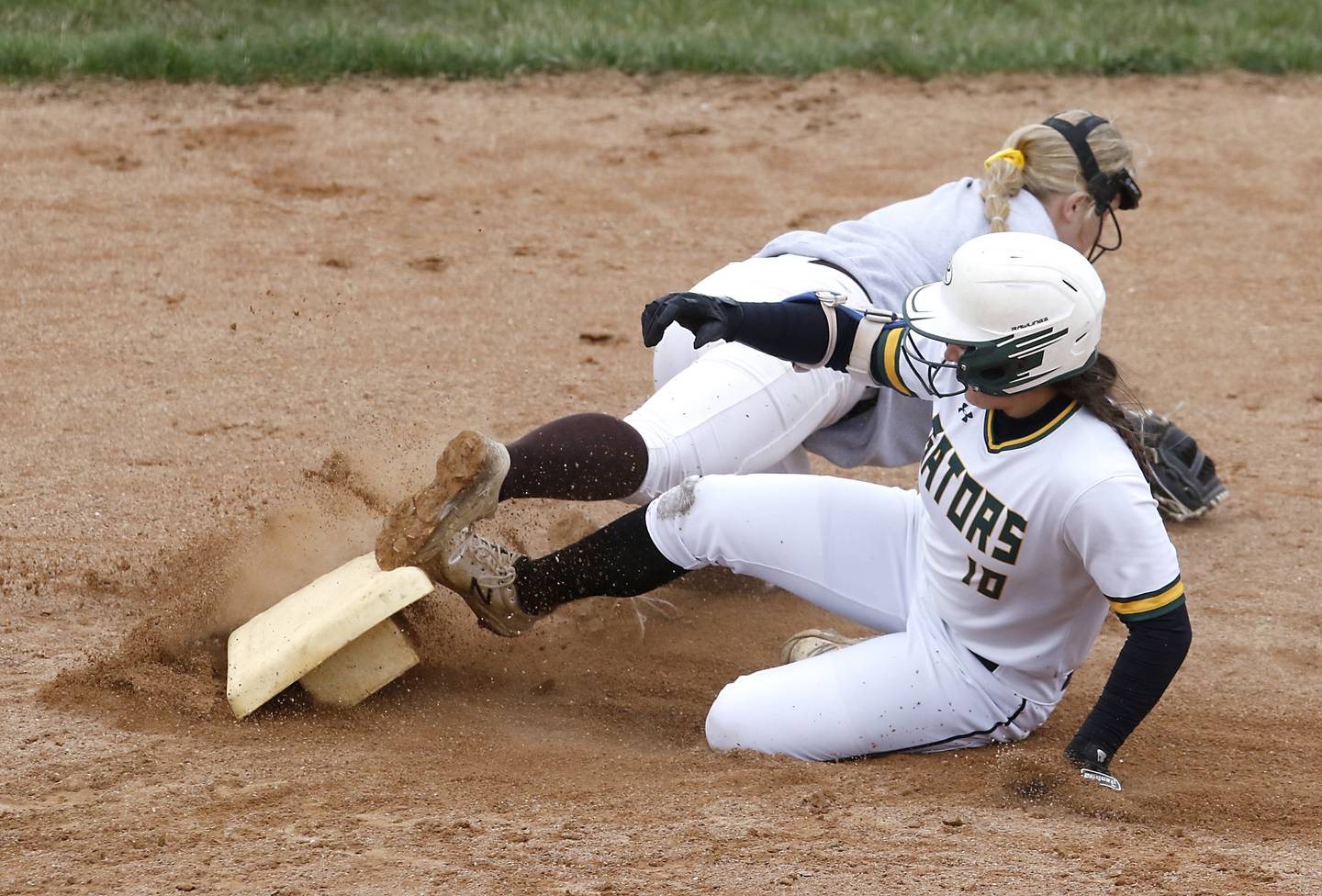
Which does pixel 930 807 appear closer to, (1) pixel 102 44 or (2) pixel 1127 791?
(2) pixel 1127 791

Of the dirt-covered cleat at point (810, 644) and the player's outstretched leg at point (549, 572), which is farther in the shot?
the dirt-covered cleat at point (810, 644)

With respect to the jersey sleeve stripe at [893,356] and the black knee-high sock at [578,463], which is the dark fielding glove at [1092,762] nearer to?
the jersey sleeve stripe at [893,356]

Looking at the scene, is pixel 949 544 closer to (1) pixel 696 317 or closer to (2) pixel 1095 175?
(1) pixel 696 317

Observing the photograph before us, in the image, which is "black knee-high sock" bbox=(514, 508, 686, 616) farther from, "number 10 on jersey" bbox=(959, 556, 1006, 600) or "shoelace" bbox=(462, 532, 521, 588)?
"number 10 on jersey" bbox=(959, 556, 1006, 600)

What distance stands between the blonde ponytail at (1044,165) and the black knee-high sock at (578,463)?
1.15m

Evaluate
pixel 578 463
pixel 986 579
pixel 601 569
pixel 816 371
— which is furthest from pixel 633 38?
pixel 986 579

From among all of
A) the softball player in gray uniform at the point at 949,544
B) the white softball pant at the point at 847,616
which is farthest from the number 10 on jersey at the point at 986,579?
the white softball pant at the point at 847,616

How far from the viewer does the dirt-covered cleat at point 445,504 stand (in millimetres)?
3598

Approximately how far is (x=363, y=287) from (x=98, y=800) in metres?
3.80

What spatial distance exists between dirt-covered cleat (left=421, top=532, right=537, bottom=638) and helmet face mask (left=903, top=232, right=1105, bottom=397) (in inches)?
47.6

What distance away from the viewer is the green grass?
8.88 m

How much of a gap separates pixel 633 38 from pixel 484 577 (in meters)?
6.58

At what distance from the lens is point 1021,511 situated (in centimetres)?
315

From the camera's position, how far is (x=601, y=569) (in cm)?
377
